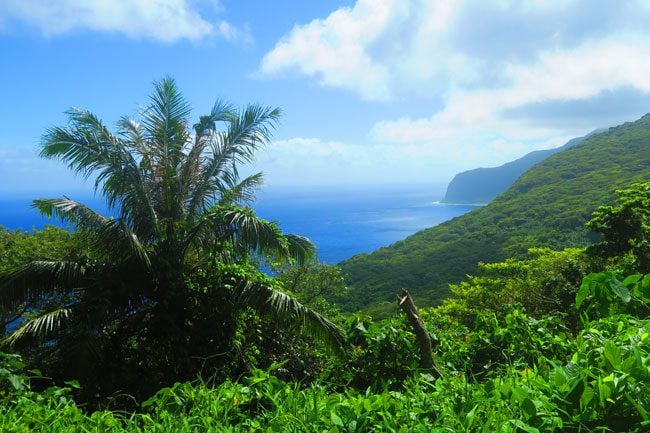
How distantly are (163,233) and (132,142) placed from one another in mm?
1649

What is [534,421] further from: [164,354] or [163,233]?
[163,233]

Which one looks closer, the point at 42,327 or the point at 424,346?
the point at 424,346

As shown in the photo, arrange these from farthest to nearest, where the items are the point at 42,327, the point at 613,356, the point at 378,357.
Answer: the point at 42,327 < the point at 378,357 < the point at 613,356

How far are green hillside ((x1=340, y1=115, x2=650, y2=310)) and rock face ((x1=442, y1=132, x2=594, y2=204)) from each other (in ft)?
265

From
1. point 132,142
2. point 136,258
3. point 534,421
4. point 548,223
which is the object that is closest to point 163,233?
point 136,258

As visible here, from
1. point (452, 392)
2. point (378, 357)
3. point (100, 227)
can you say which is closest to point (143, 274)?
point (100, 227)

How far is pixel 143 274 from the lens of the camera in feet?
21.8

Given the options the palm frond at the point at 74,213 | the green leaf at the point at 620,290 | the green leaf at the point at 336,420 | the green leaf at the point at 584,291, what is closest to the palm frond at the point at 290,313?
the palm frond at the point at 74,213

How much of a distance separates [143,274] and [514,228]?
61981 mm

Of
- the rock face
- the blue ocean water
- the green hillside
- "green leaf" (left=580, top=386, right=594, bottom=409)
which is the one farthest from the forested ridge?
the rock face

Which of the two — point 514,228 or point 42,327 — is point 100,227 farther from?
point 514,228

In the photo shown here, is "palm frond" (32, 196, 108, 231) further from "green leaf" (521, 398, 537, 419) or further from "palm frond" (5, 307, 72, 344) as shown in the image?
"green leaf" (521, 398, 537, 419)

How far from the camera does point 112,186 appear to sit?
705 cm

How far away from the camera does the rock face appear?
578 feet
